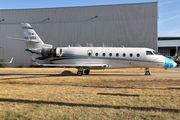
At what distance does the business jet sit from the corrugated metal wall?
59.3 feet

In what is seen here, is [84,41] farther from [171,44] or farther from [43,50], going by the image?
[171,44]

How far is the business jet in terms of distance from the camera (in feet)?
70.9

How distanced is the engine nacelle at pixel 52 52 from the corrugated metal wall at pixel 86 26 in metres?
18.7

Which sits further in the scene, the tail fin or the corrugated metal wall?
the corrugated metal wall

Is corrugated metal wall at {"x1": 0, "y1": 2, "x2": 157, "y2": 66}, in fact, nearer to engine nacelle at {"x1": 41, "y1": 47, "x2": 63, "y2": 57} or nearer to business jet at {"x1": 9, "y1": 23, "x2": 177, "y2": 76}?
business jet at {"x1": 9, "y1": 23, "x2": 177, "y2": 76}

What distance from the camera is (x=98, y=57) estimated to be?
2273 centimetres

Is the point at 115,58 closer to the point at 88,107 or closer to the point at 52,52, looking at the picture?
the point at 52,52

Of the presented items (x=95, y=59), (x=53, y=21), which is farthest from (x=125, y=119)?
(x=53, y=21)

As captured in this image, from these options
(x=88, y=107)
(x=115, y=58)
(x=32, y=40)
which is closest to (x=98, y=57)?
(x=115, y=58)

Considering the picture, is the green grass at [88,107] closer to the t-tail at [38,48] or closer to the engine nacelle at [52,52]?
the engine nacelle at [52,52]

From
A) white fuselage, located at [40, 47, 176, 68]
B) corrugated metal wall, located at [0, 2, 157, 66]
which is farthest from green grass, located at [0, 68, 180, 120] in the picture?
corrugated metal wall, located at [0, 2, 157, 66]

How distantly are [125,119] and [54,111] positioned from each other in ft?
8.05

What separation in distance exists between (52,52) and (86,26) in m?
20.3

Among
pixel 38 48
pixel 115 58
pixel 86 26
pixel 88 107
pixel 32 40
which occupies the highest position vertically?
pixel 86 26
